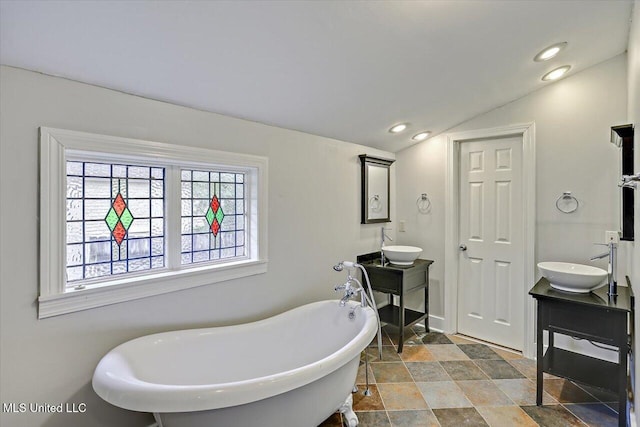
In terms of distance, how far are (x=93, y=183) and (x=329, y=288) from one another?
6.63ft

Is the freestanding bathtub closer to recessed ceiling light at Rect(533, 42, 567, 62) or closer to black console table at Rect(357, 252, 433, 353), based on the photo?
black console table at Rect(357, 252, 433, 353)

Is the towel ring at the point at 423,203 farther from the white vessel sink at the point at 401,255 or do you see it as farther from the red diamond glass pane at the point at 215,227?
the red diamond glass pane at the point at 215,227

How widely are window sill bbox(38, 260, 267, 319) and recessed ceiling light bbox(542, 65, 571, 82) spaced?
2.65 metres

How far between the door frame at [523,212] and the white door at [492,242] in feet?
0.20

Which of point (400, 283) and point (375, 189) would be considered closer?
point (400, 283)

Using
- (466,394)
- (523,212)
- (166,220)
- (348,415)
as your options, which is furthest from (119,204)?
(523,212)

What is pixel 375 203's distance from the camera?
3531 mm

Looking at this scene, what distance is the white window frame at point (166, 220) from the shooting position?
154 cm

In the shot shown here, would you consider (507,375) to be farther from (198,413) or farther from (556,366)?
(198,413)

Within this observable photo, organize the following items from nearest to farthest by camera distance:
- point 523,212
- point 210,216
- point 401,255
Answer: point 210,216, point 523,212, point 401,255

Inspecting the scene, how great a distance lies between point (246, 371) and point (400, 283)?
5.15 ft

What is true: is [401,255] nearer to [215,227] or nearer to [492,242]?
[492,242]

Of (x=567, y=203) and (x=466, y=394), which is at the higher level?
(x=567, y=203)

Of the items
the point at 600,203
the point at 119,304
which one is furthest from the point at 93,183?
the point at 600,203
